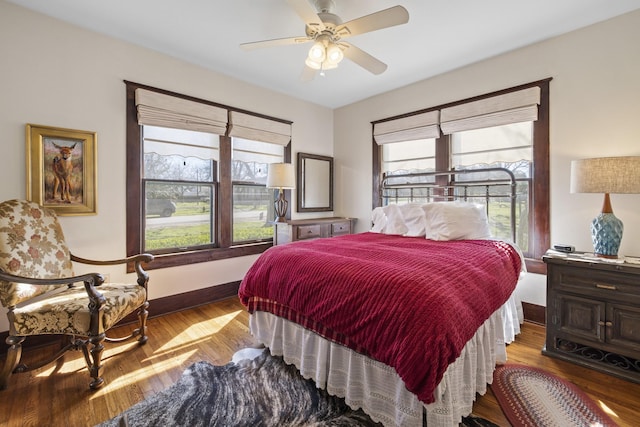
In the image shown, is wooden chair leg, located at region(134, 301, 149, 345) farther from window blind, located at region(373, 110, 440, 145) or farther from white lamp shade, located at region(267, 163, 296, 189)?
window blind, located at region(373, 110, 440, 145)

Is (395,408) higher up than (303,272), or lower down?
lower down

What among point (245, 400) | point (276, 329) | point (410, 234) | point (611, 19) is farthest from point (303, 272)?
point (611, 19)

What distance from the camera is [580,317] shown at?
7.08 feet

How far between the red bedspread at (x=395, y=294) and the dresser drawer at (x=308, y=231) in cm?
130

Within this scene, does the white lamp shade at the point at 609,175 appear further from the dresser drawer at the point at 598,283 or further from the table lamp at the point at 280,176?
the table lamp at the point at 280,176

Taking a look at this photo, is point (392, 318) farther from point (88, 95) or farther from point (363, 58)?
point (88, 95)

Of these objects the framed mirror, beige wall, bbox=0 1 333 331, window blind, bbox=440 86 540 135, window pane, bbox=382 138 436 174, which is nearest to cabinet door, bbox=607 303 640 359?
window blind, bbox=440 86 540 135

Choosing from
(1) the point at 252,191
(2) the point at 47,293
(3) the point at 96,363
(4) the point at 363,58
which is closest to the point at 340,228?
(1) the point at 252,191

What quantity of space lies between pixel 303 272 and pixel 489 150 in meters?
2.62

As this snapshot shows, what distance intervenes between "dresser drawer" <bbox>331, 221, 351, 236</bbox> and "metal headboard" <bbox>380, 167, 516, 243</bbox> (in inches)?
25.3

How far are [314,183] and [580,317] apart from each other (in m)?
3.36

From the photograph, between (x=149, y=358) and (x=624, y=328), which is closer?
(x=624, y=328)

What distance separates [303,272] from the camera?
6.18 feet

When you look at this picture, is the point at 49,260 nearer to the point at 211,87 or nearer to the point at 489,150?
the point at 211,87
